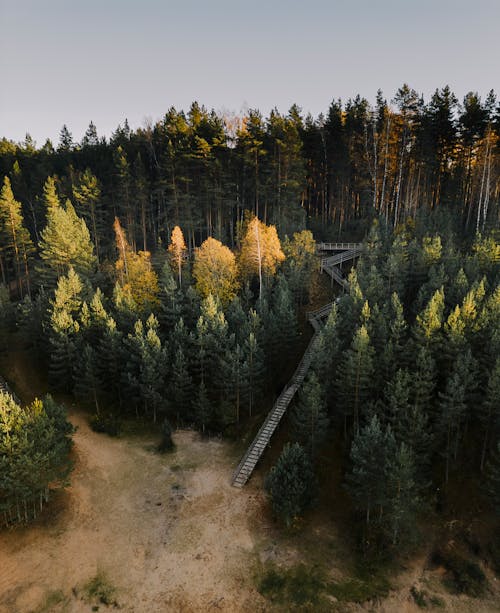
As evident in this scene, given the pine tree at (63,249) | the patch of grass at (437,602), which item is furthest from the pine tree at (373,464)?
the pine tree at (63,249)

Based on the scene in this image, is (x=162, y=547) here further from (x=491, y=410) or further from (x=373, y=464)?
(x=491, y=410)

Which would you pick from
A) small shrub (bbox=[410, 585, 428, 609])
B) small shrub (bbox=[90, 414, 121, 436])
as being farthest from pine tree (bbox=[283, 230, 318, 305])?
small shrub (bbox=[410, 585, 428, 609])

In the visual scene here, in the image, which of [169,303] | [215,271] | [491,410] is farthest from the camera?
[215,271]

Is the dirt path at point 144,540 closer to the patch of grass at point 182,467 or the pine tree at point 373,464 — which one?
the patch of grass at point 182,467

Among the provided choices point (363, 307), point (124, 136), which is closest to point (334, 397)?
point (363, 307)

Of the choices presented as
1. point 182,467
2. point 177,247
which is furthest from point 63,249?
point 182,467

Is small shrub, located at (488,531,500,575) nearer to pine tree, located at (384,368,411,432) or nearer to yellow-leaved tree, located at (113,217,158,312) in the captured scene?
pine tree, located at (384,368,411,432)
